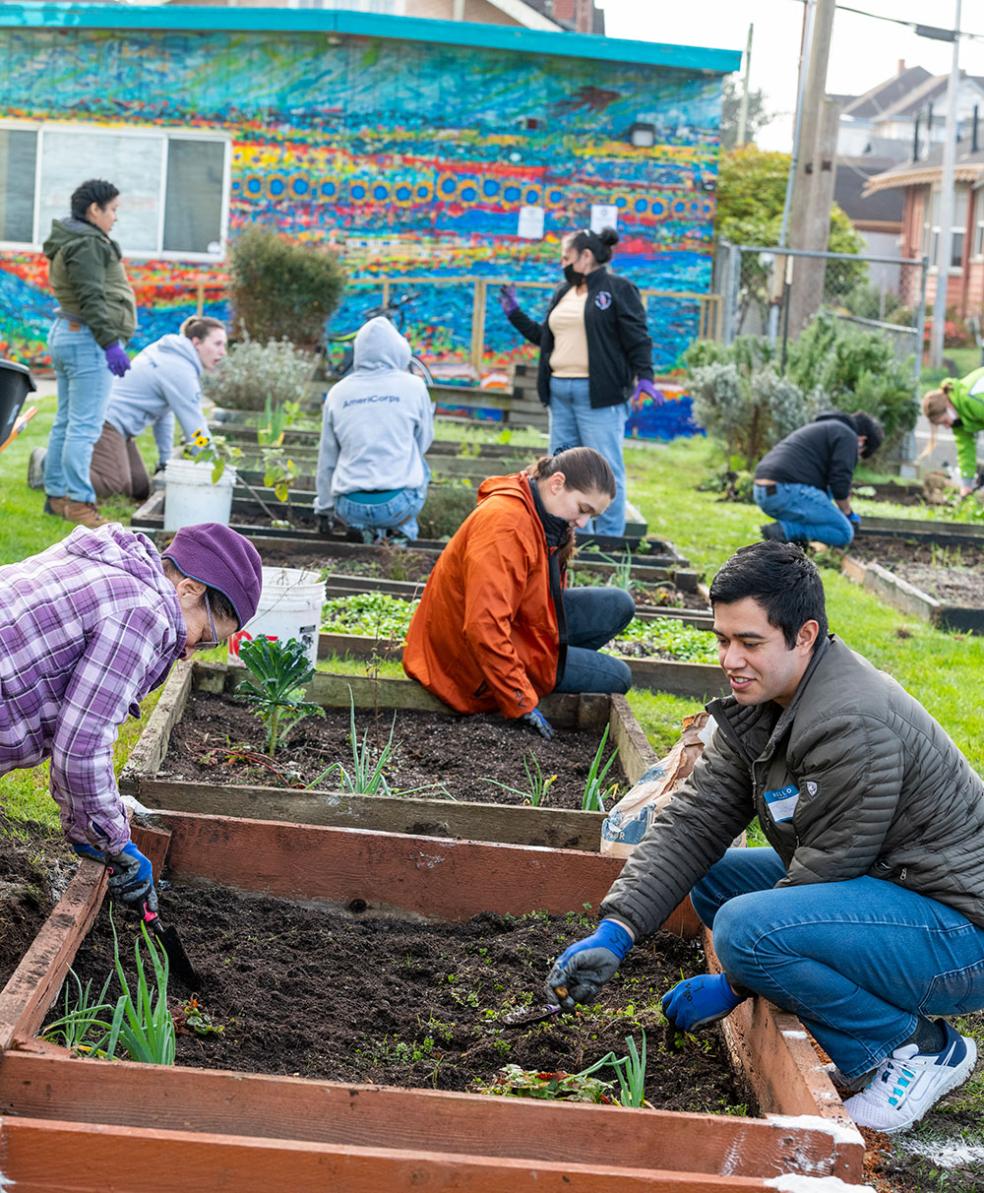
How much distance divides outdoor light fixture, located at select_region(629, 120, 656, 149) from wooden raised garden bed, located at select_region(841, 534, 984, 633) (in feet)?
29.5

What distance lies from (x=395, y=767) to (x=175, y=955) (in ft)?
5.95

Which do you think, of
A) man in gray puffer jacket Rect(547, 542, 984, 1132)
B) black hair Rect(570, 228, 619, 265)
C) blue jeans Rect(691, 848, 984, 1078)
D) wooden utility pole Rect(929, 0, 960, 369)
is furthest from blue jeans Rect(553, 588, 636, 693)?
wooden utility pole Rect(929, 0, 960, 369)

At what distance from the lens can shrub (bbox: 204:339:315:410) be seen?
1253cm

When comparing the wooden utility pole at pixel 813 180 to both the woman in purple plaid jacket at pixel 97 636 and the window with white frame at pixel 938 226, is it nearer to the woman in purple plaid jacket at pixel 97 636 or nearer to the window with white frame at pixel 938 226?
the woman in purple plaid jacket at pixel 97 636

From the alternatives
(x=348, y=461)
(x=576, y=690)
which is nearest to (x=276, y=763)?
(x=576, y=690)

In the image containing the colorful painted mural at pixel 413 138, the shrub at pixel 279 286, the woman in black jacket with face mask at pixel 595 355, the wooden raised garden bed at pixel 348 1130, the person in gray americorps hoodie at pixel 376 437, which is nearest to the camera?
the wooden raised garden bed at pixel 348 1130

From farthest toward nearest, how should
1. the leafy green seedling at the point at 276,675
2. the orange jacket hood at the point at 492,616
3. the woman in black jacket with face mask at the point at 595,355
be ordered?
the woman in black jacket with face mask at the point at 595,355 < the orange jacket hood at the point at 492,616 < the leafy green seedling at the point at 276,675

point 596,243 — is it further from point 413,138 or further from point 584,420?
point 413,138

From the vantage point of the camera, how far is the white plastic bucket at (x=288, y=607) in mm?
5359

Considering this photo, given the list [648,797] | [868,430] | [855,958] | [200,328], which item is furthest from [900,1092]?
[200,328]

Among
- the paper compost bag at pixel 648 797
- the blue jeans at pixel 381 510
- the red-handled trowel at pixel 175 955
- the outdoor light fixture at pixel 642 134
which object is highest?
the outdoor light fixture at pixel 642 134

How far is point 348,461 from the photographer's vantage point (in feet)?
26.0

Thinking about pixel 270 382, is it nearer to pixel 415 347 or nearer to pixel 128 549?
pixel 415 347

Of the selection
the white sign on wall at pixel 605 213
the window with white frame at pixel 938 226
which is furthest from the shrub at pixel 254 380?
the window with white frame at pixel 938 226
